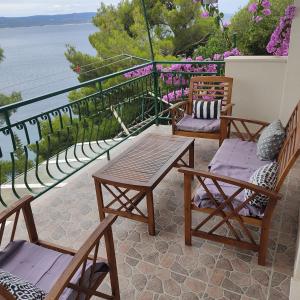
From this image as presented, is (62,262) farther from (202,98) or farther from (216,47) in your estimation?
(216,47)

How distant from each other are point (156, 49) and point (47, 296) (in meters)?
10.2

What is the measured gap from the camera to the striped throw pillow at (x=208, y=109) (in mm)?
3564

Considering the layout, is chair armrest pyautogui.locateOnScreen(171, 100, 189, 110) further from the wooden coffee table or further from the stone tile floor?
the stone tile floor

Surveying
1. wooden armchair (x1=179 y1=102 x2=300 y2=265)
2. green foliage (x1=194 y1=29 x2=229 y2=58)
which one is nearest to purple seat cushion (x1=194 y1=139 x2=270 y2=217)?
wooden armchair (x1=179 y1=102 x2=300 y2=265)

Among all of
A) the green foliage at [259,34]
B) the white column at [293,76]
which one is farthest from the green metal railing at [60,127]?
the green foliage at [259,34]

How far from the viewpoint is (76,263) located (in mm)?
1240

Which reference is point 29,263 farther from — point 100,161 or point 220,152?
point 100,161

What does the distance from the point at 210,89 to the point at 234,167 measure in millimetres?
1712

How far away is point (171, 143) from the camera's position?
9.53ft

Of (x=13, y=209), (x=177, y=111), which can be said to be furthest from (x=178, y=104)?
(x=13, y=209)

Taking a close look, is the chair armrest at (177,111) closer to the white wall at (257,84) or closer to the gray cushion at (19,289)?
the white wall at (257,84)

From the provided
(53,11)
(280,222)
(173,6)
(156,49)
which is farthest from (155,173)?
(173,6)

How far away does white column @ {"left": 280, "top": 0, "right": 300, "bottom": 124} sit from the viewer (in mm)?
3148

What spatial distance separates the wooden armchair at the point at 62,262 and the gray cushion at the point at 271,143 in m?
1.46
